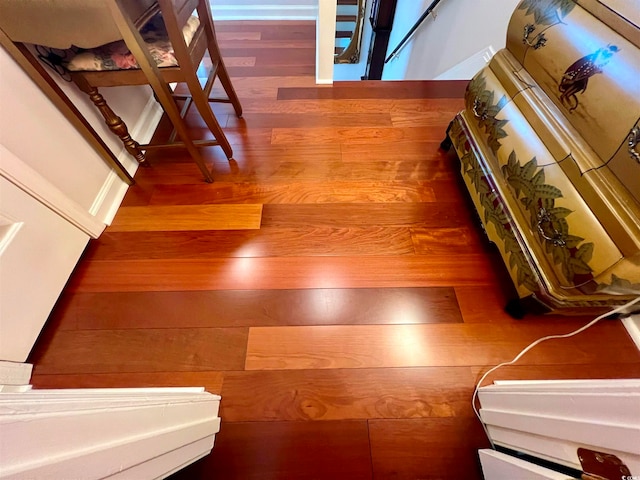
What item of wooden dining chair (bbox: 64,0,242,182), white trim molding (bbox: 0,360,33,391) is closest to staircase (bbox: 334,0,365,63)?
wooden dining chair (bbox: 64,0,242,182)

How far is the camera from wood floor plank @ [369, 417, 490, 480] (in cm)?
87

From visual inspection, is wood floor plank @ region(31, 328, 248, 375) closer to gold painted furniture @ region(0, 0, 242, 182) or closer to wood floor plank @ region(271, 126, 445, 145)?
gold painted furniture @ region(0, 0, 242, 182)

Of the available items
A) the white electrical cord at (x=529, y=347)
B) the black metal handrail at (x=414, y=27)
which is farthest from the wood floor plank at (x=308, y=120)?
the black metal handrail at (x=414, y=27)

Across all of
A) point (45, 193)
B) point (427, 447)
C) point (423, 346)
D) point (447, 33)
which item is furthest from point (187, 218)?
point (447, 33)

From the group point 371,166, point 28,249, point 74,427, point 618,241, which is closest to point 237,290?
point 28,249

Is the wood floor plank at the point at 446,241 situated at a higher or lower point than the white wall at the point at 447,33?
lower

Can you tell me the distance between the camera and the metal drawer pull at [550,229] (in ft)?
2.62

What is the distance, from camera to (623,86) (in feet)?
2.27

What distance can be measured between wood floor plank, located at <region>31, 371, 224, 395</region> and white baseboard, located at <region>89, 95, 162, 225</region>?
66 centimetres

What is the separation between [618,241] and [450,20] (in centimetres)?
265

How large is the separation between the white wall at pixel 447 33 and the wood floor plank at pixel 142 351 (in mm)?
2354

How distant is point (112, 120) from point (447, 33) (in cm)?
273

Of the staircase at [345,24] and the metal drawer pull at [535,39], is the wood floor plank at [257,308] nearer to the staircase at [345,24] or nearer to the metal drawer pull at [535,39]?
the metal drawer pull at [535,39]

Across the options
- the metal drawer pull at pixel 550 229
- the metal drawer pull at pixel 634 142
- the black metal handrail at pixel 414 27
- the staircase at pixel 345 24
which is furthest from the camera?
the staircase at pixel 345 24
